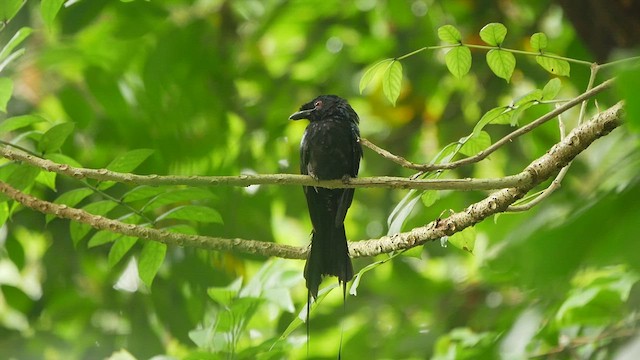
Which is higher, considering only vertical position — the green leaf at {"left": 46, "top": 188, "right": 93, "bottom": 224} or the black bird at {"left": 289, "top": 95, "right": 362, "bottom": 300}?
the black bird at {"left": 289, "top": 95, "right": 362, "bottom": 300}

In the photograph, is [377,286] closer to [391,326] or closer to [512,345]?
[391,326]

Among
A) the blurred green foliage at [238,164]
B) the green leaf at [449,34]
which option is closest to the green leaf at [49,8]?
the blurred green foliage at [238,164]

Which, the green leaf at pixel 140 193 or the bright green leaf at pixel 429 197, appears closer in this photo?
the bright green leaf at pixel 429 197

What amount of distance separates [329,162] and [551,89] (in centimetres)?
129

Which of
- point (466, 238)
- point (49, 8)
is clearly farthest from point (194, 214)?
point (466, 238)

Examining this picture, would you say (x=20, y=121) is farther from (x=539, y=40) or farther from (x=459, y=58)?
(x=539, y=40)

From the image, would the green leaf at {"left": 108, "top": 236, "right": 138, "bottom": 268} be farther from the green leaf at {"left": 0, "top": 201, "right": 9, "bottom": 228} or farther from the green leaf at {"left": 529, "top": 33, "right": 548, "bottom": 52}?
the green leaf at {"left": 529, "top": 33, "right": 548, "bottom": 52}

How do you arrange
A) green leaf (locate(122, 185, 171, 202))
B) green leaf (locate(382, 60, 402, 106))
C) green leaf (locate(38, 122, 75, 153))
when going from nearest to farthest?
green leaf (locate(382, 60, 402, 106)) → green leaf (locate(38, 122, 75, 153)) → green leaf (locate(122, 185, 171, 202))

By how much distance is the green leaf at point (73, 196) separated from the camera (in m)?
2.41

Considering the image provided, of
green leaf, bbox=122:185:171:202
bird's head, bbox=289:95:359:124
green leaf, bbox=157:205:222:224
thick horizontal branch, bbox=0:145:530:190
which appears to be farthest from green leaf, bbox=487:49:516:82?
bird's head, bbox=289:95:359:124

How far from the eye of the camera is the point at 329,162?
314cm

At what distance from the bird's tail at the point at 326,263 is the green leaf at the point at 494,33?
0.99 metres

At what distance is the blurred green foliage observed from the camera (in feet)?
8.00

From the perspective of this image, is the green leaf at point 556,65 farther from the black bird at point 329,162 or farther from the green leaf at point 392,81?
the black bird at point 329,162
